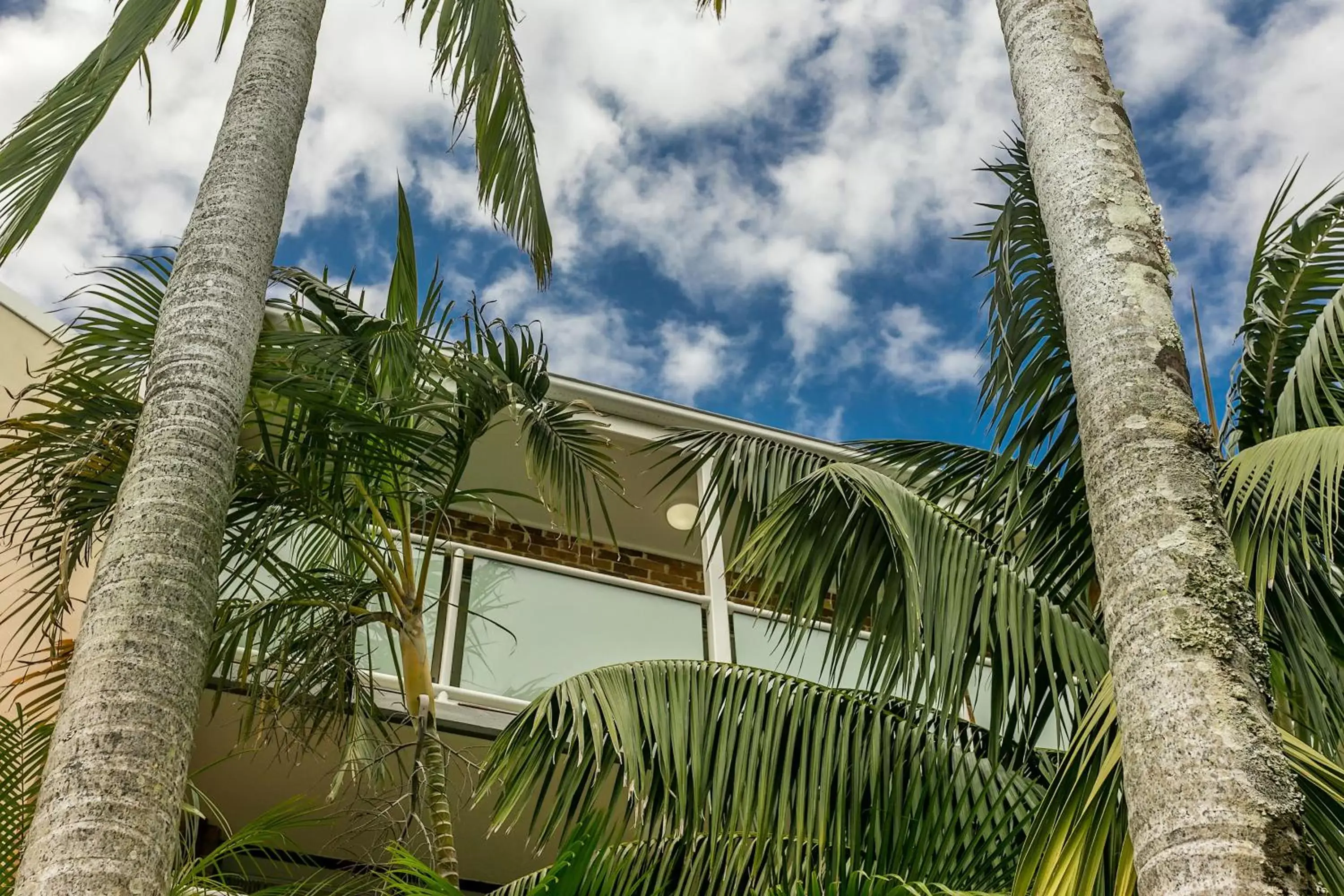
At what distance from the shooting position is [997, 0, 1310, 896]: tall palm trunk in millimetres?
2154

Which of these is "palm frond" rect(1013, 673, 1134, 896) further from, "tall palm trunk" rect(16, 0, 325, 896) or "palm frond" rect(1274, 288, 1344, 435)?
"tall palm trunk" rect(16, 0, 325, 896)

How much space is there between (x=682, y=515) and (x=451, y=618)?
3.48 meters

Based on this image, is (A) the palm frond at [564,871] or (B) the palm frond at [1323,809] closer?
(A) the palm frond at [564,871]

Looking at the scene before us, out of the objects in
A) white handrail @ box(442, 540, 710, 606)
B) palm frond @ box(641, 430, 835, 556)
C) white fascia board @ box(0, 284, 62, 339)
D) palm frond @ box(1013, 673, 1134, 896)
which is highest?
white fascia board @ box(0, 284, 62, 339)

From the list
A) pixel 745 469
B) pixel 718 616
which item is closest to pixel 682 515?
pixel 718 616

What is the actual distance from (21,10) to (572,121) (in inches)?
282

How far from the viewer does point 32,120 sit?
511cm

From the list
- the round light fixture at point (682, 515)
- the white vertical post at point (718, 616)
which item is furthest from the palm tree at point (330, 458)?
the round light fixture at point (682, 515)

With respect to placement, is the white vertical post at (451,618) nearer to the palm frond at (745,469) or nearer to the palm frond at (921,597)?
the palm frond at (745,469)

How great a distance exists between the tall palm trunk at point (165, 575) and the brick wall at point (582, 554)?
243 inches

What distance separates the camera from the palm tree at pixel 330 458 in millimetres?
4777

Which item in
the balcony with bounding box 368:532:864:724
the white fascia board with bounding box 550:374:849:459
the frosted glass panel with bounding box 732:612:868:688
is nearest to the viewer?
the balcony with bounding box 368:532:864:724

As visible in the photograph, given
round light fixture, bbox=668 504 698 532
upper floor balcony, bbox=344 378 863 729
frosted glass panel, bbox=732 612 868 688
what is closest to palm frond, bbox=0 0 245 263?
upper floor balcony, bbox=344 378 863 729

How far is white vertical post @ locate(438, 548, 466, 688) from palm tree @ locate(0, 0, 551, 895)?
3.11 m
